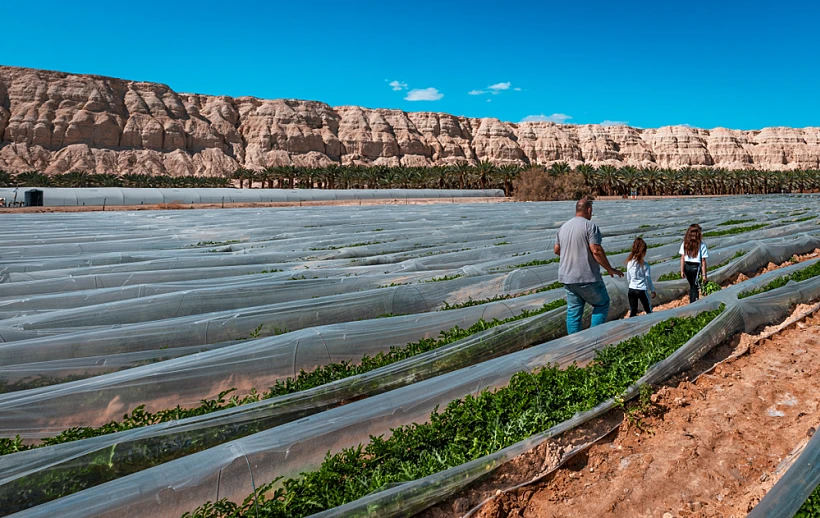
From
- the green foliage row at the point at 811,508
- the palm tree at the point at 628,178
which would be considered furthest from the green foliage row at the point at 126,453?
the palm tree at the point at 628,178

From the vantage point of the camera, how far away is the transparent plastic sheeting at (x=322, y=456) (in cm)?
290

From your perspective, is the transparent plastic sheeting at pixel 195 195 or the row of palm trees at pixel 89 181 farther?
the row of palm trees at pixel 89 181

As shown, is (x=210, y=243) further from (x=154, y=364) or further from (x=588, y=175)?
(x=588, y=175)

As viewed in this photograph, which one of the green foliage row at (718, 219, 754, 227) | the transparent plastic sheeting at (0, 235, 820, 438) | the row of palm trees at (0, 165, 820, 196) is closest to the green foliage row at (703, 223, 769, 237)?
the green foliage row at (718, 219, 754, 227)

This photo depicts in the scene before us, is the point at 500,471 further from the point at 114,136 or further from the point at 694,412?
the point at 114,136

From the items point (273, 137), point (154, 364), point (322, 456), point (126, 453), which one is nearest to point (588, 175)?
point (273, 137)

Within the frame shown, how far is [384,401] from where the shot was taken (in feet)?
13.1

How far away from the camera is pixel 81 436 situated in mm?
3922

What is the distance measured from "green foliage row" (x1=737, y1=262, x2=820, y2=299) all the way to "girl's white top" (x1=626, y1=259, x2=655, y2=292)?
1.81m

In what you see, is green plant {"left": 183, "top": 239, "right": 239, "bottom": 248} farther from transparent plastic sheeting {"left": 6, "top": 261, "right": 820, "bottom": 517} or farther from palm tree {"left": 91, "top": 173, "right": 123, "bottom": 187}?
palm tree {"left": 91, "top": 173, "right": 123, "bottom": 187}

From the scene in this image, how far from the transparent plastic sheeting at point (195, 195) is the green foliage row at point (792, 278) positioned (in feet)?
144

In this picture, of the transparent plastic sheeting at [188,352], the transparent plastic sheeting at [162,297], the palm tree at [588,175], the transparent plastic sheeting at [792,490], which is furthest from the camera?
the palm tree at [588,175]

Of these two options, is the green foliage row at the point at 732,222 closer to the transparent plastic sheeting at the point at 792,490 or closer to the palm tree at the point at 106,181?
the transparent plastic sheeting at the point at 792,490

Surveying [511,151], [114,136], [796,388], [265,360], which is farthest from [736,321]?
[511,151]
